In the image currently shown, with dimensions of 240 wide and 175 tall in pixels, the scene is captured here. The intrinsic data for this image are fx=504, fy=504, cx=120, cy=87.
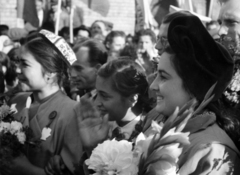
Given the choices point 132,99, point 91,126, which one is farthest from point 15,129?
point 132,99

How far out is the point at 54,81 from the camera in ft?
13.3

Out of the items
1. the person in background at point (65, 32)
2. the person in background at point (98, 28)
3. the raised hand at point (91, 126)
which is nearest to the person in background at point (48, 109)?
the raised hand at point (91, 126)

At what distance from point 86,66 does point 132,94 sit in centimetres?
103

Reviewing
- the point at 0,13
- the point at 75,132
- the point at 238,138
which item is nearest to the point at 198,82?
the point at 238,138

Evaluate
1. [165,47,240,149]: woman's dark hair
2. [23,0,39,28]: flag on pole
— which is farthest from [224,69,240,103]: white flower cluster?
[23,0,39,28]: flag on pole

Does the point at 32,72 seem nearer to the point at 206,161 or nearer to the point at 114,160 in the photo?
the point at 114,160

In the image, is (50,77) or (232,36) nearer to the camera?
(232,36)

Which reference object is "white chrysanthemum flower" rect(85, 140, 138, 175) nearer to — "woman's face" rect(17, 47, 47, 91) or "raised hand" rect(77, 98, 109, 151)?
"raised hand" rect(77, 98, 109, 151)

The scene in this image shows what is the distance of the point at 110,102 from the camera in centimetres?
379

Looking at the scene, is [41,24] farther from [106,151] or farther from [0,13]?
[106,151]

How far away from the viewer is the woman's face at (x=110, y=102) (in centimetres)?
377

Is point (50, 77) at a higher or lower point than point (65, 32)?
higher

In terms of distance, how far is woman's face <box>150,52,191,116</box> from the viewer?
8.25 ft

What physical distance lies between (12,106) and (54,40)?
0.72 meters
